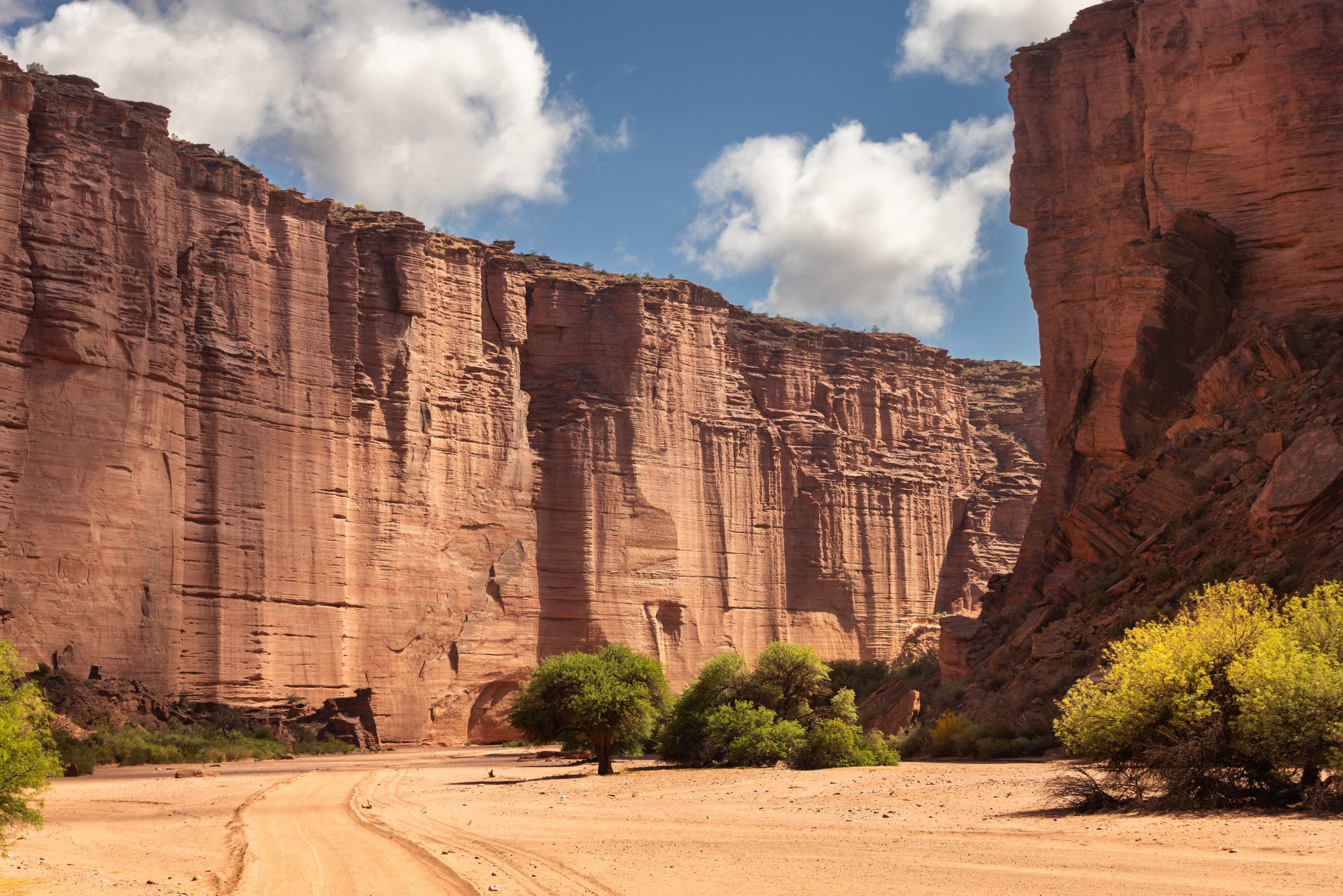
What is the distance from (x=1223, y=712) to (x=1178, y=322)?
17537 millimetres

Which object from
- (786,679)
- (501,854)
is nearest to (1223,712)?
(501,854)

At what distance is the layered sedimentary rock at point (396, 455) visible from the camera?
34.2m

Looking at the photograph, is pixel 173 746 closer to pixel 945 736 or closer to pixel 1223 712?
pixel 945 736

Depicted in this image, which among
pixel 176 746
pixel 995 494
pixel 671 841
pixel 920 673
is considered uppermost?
pixel 995 494

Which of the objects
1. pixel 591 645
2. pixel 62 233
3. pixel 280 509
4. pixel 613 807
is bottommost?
pixel 613 807

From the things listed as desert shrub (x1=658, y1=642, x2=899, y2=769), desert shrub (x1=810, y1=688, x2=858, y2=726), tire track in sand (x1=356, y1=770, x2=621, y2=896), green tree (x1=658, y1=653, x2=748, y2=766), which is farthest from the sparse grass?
desert shrub (x1=810, y1=688, x2=858, y2=726)

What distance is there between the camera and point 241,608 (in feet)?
124

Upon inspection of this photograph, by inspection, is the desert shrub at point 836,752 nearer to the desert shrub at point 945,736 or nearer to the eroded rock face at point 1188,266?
the desert shrub at point 945,736

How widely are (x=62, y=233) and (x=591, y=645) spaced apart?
22.9 metres

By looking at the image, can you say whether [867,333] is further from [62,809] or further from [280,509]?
[62,809]

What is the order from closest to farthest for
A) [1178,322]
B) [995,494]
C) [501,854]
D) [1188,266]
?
[501,854]
[1188,266]
[1178,322]
[995,494]

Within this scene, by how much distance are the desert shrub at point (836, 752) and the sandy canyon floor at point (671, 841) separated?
4.40ft

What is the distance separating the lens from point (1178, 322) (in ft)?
102

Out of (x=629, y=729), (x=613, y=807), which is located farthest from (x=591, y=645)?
(x=613, y=807)
